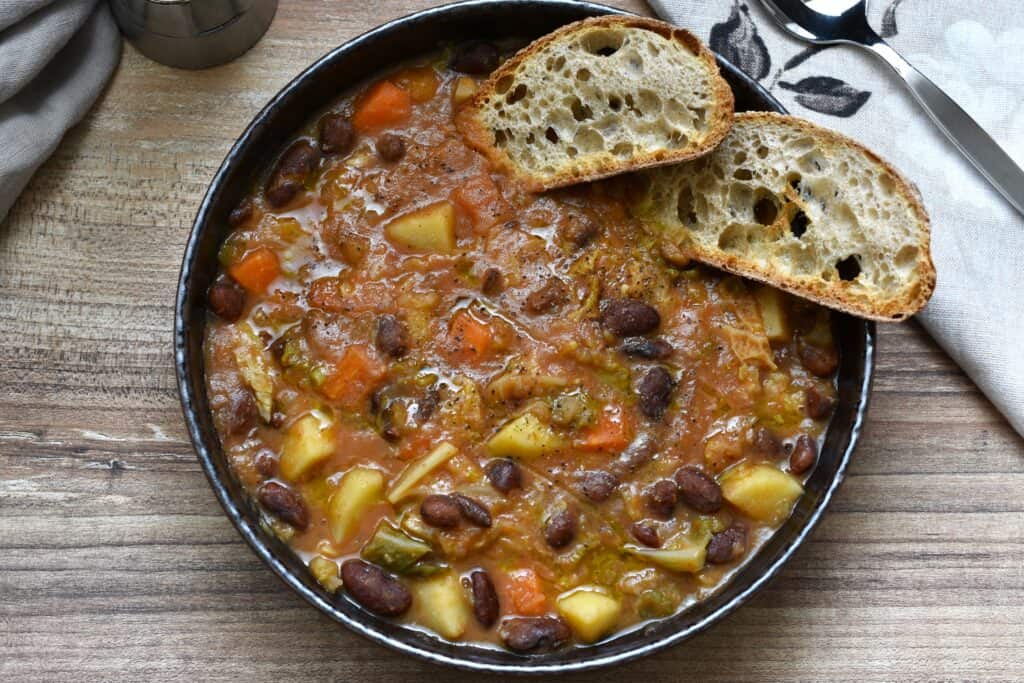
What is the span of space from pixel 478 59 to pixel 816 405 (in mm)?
1774

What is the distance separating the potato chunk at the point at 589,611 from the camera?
340 cm

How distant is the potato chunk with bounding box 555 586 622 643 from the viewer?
11.2ft

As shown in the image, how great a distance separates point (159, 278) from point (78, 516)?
94 centimetres

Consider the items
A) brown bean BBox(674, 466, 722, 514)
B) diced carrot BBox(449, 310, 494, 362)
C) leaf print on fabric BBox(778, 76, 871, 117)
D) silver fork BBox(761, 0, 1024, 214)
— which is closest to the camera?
brown bean BBox(674, 466, 722, 514)

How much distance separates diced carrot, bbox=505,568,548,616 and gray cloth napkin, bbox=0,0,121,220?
2.34 metres

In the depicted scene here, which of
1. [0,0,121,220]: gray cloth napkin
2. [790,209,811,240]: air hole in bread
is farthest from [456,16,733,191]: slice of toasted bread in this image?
[0,0,121,220]: gray cloth napkin

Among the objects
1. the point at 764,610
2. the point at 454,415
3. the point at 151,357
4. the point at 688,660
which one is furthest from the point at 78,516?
the point at 764,610

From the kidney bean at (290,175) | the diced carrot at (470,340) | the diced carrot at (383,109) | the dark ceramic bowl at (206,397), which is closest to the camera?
the dark ceramic bowl at (206,397)

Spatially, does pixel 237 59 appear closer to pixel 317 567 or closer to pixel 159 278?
pixel 159 278

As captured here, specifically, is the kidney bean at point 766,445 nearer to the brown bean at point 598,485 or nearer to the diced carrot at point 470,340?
the brown bean at point 598,485

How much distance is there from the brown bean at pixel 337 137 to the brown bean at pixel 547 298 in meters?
0.88

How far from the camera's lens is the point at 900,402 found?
3902 millimetres

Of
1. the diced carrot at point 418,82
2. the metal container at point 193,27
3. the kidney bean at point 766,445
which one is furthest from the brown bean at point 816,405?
the metal container at point 193,27

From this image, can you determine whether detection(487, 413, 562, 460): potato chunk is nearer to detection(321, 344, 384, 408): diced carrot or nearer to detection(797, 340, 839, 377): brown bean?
detection(321, 344, 384, 408): diced carrot
